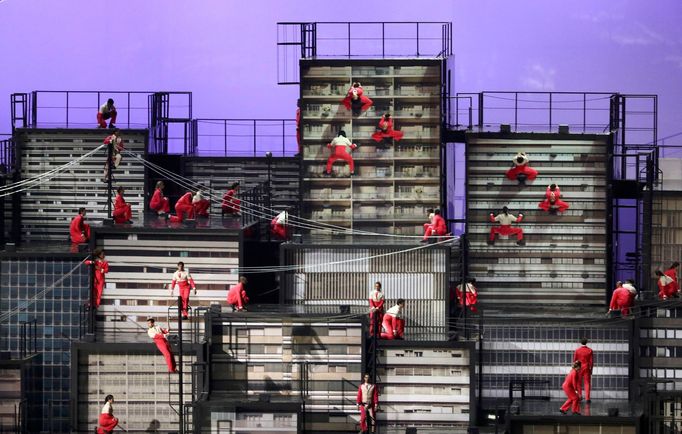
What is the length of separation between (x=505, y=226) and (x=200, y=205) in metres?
7.78

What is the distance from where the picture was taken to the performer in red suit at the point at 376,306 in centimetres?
4638

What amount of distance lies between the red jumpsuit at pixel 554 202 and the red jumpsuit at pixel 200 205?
8558 millimetres

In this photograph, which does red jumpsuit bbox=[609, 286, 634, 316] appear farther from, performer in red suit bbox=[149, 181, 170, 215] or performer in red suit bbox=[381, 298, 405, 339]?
performer in red suit bbox=[149, 181, 170, 215]

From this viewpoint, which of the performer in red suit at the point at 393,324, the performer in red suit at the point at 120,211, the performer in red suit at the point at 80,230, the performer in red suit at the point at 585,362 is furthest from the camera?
the performer in red suit at the point at 80,230

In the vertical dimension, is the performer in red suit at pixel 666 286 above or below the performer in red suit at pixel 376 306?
above

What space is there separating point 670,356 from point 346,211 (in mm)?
9419

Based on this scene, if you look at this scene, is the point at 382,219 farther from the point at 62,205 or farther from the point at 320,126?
the point at 62,205

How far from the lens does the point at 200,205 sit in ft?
168

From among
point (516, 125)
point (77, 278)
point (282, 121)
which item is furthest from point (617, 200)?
point (77, 278)

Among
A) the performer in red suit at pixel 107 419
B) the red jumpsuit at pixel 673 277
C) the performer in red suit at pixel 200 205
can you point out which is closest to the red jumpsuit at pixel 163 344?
the performer in red suit at pixel 107 419

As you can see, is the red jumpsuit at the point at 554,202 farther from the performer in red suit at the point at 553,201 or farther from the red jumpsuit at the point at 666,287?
the red jumpsuit at the point at 666,287

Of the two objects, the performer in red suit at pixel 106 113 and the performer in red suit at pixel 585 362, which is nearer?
the performer in red suit at pixel 585 362

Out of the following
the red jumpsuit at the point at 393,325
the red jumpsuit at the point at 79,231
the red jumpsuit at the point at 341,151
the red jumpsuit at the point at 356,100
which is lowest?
the red jumpsuit at the point at 393,325

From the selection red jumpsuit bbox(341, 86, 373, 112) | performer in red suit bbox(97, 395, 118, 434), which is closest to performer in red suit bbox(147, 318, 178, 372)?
performer in red suit bbox(97, 395, 118, 434)
